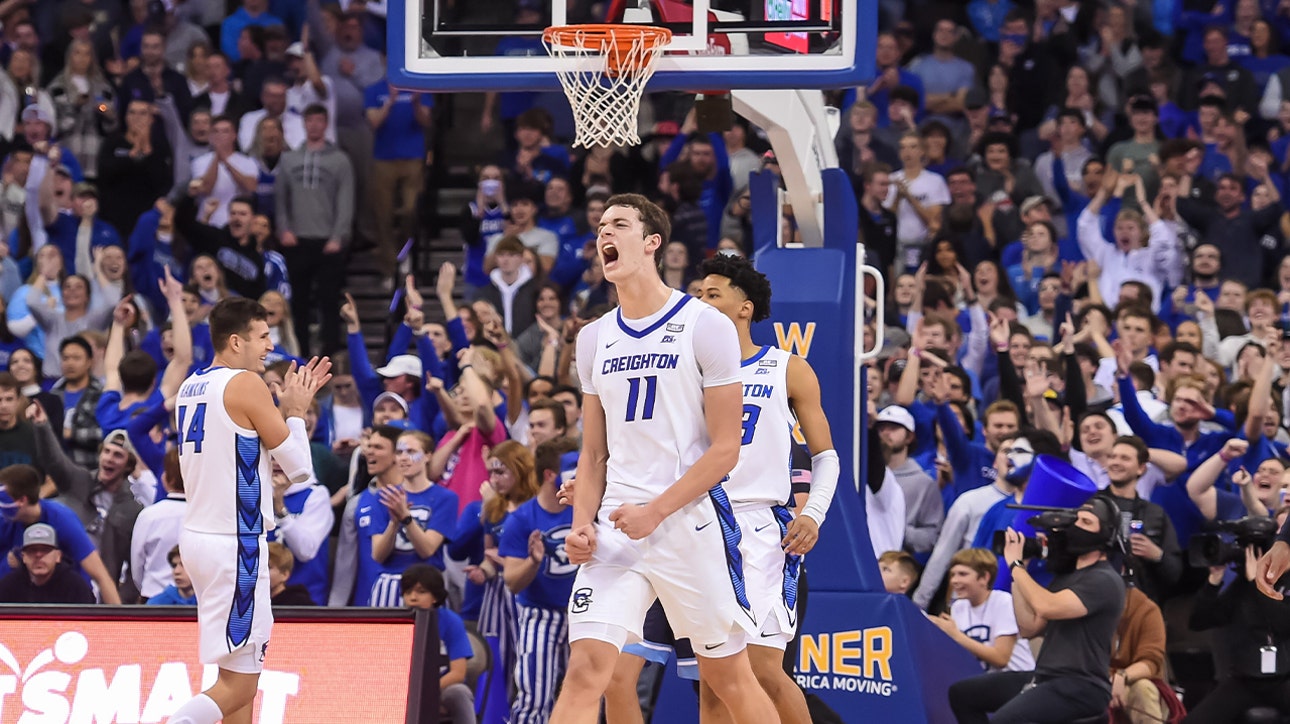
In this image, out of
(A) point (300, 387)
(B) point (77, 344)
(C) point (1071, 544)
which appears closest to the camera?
(A) point (300, 387)

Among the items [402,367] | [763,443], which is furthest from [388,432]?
[763,443]

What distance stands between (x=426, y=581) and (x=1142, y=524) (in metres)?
4.42

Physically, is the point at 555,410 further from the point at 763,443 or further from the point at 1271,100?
the point at 1271,100

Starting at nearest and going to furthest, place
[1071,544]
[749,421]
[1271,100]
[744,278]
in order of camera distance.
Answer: [749,421] → [744,278] → [1071,544] → [1271,100]

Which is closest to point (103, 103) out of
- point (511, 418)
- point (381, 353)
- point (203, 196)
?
point (203, 196)

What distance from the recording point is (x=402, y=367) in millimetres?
14305

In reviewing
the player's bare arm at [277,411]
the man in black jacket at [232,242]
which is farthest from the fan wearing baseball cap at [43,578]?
the man in black jacket at [232,242]

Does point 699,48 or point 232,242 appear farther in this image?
point 232,242

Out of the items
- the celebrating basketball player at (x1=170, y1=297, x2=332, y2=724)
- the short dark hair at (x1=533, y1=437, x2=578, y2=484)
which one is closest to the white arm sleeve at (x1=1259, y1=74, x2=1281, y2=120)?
the short dark hair at (x1=533, y1=437, x2=578, y2=484)

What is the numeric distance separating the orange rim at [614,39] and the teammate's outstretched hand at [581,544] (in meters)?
3.30

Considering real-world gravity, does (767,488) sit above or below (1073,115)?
below

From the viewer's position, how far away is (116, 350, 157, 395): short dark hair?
13.8 m

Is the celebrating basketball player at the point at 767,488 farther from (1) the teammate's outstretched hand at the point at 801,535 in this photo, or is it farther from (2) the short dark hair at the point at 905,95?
(2) the short dark hair at the point at 905,95

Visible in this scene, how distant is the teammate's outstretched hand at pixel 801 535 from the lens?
837 cm
